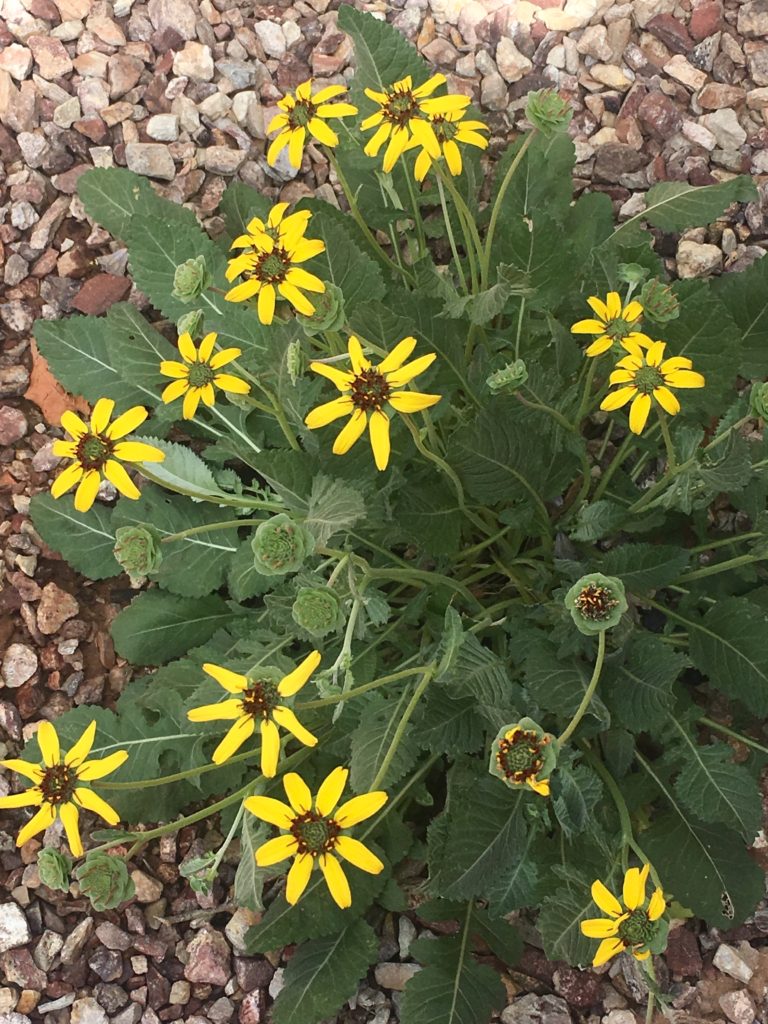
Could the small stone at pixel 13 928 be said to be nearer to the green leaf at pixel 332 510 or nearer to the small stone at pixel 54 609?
the small stone at pixel 54 609

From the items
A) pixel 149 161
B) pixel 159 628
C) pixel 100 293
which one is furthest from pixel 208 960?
pixel 149 161

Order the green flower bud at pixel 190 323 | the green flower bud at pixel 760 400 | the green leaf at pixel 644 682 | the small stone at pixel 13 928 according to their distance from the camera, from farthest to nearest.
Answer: the small stone at pixel 13 928, the green leaf at pixel 644 682, the green flower bud at pixel 190 323, the green flower bud at pixel 760 400

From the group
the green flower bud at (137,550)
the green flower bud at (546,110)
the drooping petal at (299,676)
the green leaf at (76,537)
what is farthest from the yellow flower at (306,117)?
the drooping petal at (299,676)

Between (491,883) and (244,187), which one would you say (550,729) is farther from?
(244,187)

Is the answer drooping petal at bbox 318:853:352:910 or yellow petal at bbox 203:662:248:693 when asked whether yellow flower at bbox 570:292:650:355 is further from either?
drooping petal at bbox 318:853:352:910

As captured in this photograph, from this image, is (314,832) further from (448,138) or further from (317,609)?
(448,138)

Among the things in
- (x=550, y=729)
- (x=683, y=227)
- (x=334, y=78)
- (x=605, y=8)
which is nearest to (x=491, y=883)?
(x=550, y=729)
